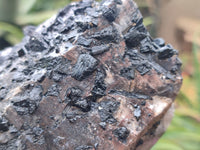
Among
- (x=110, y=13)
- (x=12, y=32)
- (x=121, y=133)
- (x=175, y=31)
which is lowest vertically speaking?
(x=121, y=133)

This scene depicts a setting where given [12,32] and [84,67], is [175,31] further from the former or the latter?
[12,32]

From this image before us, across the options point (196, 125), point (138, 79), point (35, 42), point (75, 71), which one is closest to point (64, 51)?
point (75, 71)

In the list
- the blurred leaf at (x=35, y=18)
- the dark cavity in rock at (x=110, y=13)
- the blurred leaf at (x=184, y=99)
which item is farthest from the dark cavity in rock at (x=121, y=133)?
the blurred leaf at (x=35, y=18)

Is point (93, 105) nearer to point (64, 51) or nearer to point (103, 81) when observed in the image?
point (103, 81)

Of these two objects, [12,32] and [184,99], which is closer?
[184,99]

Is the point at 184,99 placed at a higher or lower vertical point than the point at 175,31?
lower

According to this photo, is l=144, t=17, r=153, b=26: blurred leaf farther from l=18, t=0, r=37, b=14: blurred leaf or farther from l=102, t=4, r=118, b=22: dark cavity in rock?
l=18, t=0, r=37, b=14: blurred leaf

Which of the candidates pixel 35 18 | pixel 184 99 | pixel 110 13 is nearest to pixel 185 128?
pixel 184 99

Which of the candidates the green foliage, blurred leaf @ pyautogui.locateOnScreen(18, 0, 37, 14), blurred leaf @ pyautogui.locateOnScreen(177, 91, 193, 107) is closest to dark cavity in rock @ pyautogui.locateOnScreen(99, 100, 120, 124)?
the green foliage

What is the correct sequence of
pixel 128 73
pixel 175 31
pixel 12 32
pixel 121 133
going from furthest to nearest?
pixel 12 32 → pixel 175 31 → pixel 128 73 → pixel 121 133
